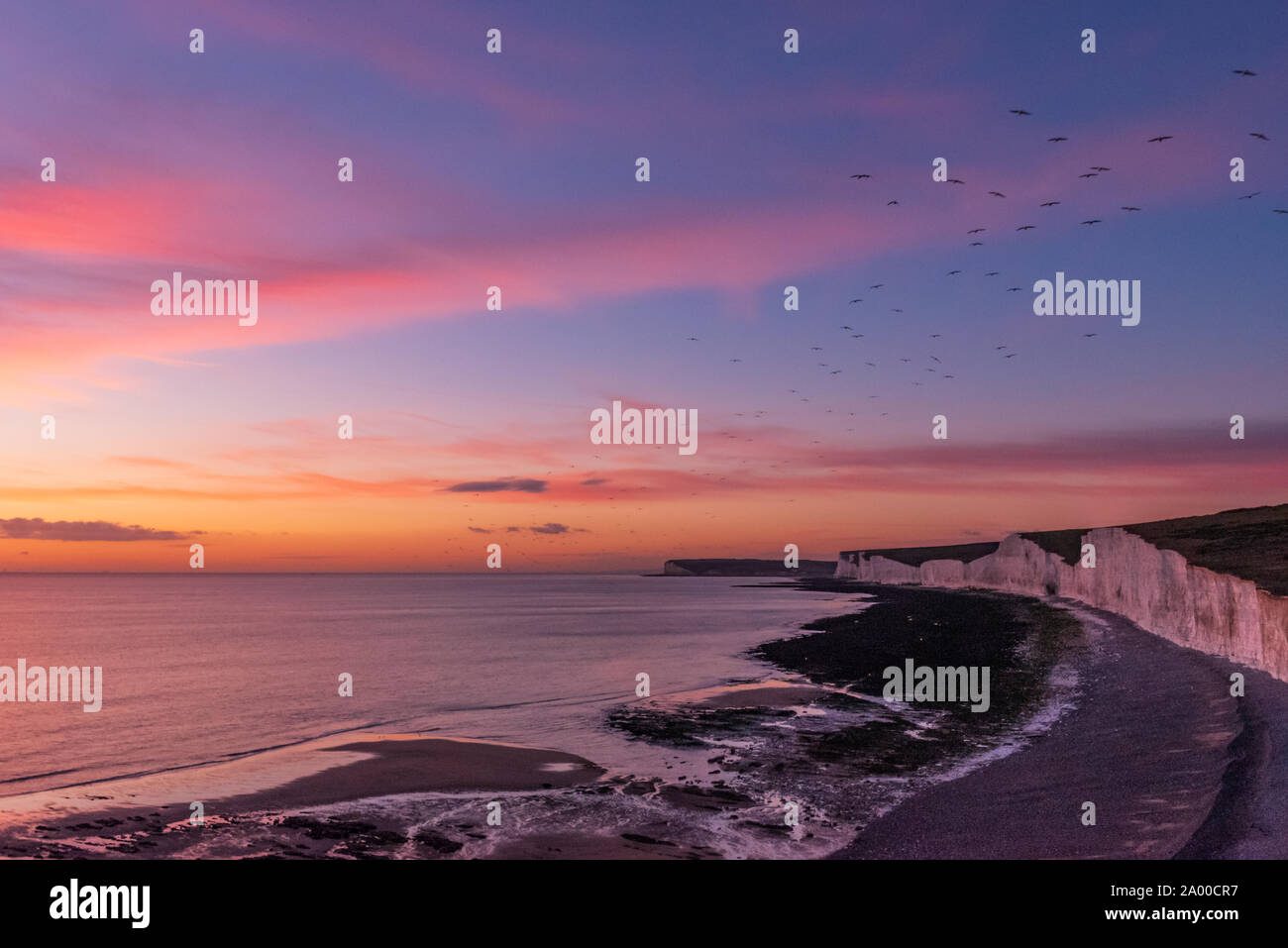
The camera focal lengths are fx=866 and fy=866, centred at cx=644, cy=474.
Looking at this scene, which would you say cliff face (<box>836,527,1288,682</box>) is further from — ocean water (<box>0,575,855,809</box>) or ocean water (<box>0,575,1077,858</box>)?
ocean water (<box>0,575,855,809</box>)

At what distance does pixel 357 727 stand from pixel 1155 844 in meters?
26.4

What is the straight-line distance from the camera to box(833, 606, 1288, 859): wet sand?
509 inches

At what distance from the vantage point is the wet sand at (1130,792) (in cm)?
1293

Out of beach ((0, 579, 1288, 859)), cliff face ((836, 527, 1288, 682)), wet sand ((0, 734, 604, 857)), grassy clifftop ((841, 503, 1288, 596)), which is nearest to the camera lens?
beach ((0, 579, 1288, 859))

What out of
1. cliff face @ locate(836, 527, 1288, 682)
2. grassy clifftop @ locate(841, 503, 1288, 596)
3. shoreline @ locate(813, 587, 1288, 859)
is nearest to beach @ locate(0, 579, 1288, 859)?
shoreline @ locate(813, 587, 1288, 859)

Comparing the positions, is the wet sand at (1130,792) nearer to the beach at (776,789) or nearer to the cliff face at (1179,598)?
the beach at (776,789)

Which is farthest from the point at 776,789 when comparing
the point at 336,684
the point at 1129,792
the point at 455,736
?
the point at 336,684

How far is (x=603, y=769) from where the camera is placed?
22578mm

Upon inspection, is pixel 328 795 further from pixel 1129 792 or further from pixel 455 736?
pixel 1129 792

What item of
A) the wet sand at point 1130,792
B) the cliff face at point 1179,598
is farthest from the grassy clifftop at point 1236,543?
the wet sand at point 1130,792

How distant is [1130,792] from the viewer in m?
15.8

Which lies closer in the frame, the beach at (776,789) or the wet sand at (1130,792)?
the wet sand at (1130,792)

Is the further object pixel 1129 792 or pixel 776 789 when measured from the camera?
pixel 776 789
